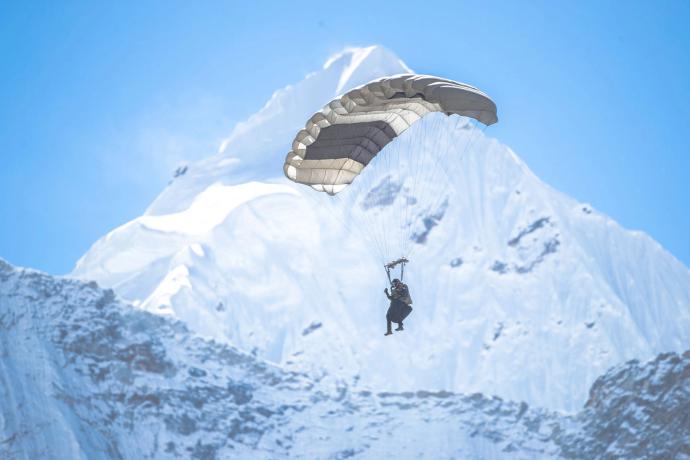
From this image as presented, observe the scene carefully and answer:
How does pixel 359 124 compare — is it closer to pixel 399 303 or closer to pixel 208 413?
pixel 399 303

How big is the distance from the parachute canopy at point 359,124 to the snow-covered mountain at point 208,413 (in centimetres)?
10454

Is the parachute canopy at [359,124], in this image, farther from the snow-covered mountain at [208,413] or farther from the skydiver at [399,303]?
the snow-covered mountain at [208,413]

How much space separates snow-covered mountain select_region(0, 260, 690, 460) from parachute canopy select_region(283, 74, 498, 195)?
343 feet

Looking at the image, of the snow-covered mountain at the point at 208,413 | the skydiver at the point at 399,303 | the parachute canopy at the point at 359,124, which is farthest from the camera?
the snow-covered mountain at the point at 208,413

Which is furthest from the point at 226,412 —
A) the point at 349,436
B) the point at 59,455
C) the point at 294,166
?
the point at 294,166

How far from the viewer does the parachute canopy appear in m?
42.4

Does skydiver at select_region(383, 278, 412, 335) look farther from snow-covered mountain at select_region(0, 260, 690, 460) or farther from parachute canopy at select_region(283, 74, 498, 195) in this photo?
snow-covered mountain at select_region(0, 260, 690, 460)

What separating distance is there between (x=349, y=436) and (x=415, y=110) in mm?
147545

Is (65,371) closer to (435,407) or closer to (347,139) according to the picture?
(435,407)

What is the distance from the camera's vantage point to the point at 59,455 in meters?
144

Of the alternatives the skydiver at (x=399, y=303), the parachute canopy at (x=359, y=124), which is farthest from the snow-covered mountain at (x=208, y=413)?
the skydiver at (x=399, y=303)

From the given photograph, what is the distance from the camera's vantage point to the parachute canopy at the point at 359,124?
1668 inches

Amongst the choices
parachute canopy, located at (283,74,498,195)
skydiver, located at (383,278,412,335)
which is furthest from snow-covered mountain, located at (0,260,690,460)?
skydiver, located at (383,278,412,335)

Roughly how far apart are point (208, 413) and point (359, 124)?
14663cm
